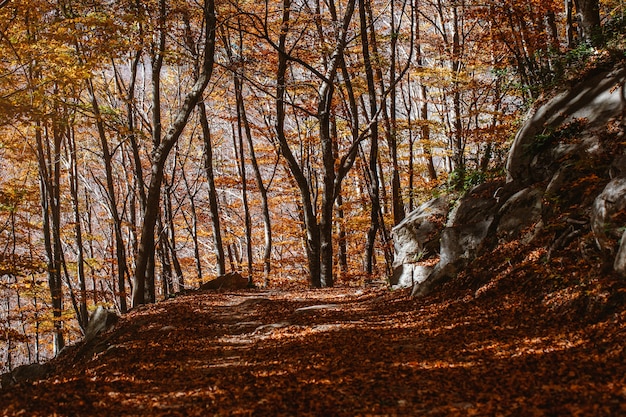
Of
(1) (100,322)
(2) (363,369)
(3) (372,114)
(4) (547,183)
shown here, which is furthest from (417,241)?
(1) (100,322)

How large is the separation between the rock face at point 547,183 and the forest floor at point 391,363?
2.95 ft

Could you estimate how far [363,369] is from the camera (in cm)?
534

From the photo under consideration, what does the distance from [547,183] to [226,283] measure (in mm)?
10702

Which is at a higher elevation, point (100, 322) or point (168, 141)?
point (168, 141)

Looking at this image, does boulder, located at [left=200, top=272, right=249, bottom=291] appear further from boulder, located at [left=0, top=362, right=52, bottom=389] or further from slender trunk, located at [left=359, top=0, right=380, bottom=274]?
boulder, located at [left=0, top=362, right=52, bottom=389]

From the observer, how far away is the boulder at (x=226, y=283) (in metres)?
16.0

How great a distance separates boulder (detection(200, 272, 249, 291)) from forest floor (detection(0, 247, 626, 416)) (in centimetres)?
695

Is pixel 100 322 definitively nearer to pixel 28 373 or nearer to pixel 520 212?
pixel 28 373

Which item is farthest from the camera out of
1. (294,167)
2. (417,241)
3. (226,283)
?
(226,283)

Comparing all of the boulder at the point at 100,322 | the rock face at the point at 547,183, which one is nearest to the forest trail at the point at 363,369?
the boulder at the point at 100,322

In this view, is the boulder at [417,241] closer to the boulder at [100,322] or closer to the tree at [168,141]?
the tree at [168,141]

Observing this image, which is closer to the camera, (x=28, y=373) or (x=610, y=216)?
(x=610, y=216)

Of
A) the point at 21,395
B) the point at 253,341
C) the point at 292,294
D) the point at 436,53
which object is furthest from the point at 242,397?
the point at 436,53

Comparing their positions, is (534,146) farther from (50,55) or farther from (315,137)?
(315,137)
